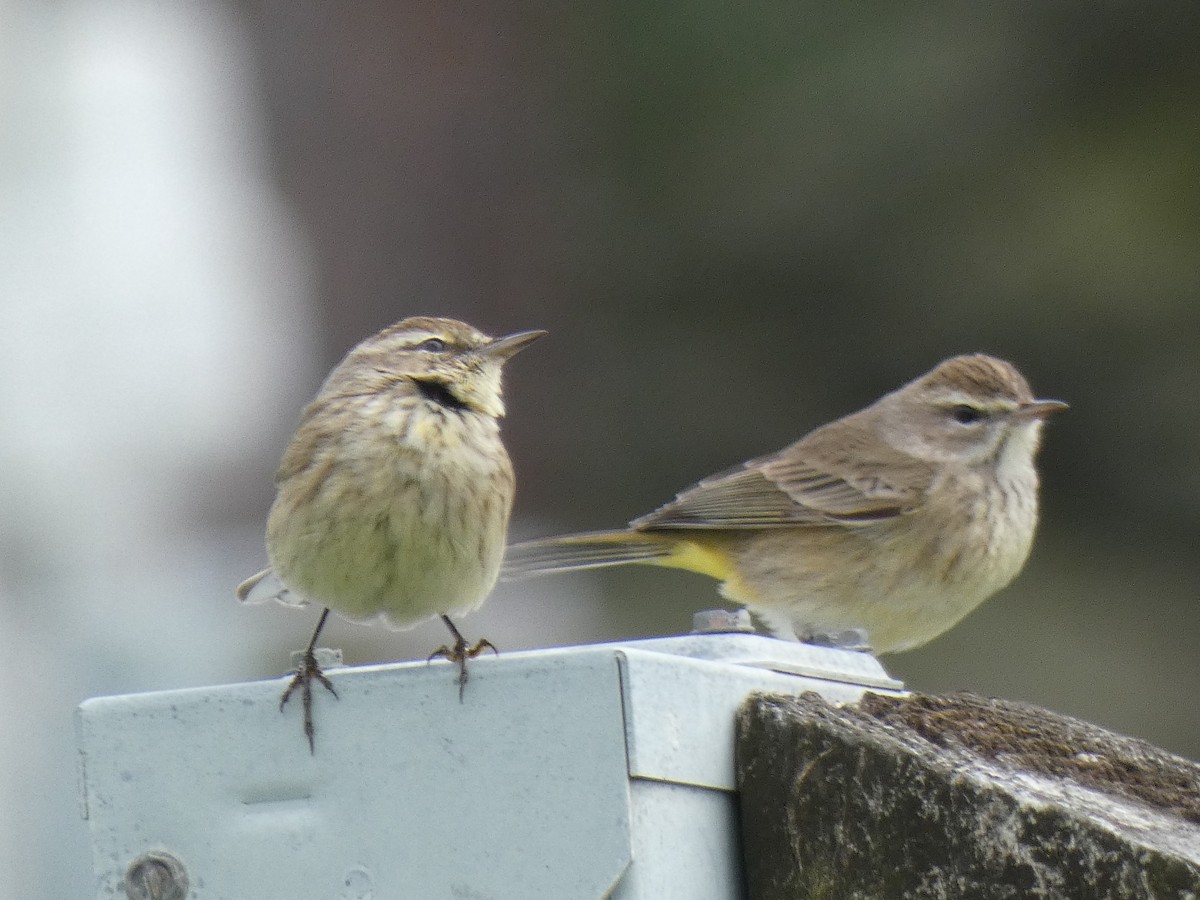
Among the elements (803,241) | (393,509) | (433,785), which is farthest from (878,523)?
(803,241)

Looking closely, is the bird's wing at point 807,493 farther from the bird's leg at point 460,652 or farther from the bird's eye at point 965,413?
the bird's leg at point 460,652

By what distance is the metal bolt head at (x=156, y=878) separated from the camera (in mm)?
2643

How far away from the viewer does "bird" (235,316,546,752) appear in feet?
13.2

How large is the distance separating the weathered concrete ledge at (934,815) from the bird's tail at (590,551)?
13.3 ft

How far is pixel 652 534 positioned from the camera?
6984 millimetres

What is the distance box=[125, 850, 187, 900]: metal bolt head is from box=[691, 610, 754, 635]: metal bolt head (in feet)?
3.43

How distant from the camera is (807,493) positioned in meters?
6.89

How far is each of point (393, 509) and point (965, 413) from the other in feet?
11.0

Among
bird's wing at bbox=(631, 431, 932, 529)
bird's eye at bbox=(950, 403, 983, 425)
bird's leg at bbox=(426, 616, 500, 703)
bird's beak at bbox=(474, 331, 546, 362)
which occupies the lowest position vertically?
bird's wing at bbox=(631, 431, 932, 529)

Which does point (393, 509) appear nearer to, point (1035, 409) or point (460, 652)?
point (460, 652)

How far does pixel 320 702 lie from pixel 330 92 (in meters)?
12.0

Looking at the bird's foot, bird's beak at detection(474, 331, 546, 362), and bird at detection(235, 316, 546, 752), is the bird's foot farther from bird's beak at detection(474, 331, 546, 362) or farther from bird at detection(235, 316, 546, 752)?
bird's beak at detection(474, 331, 546, 362)

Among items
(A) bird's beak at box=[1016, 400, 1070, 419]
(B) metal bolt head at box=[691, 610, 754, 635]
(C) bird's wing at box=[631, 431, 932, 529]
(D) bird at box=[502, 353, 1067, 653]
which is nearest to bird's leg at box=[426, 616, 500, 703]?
(B) metal bolt head at box=[691, 610, 754, 635]

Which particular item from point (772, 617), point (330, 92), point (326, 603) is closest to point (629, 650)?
point (326, 603)
